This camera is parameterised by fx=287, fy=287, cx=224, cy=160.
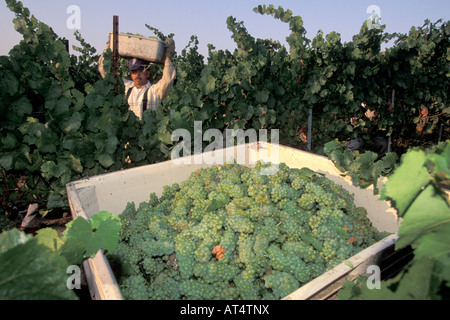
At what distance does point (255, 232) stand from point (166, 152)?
1.50m

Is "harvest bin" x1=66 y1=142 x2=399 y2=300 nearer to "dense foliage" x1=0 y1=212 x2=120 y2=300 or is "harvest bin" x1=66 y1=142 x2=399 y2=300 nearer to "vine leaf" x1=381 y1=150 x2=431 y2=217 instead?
"dense foliage" x1=0 y1=212 x2=120 y2=300

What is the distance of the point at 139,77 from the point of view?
4879 millimetres

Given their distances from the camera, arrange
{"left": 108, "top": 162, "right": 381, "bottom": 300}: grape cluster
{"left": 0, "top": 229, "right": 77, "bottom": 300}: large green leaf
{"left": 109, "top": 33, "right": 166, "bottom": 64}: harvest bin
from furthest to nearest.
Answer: {"left": 109, "top": 33, "right": 166, "bottom": 64}: harvest bin, {"left": 108, "top": 162, "right": 381, "bottom": 300}: grape cluster, {"left": 0, "top": 229, "right": 77, "bottom": 300}: large green leaf

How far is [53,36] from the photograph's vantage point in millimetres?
2764

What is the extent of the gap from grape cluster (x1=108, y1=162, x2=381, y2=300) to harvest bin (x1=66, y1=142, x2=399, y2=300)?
6.7 inches

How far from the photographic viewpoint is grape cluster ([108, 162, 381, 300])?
1581 mm

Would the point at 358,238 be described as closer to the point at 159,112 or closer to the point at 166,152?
the point at 166,152

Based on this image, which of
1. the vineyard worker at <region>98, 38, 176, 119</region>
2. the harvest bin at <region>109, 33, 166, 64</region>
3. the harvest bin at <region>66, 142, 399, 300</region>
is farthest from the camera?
the vineyard worker at <region>98, 38, 176, 119</region>

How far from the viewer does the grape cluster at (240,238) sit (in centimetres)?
158

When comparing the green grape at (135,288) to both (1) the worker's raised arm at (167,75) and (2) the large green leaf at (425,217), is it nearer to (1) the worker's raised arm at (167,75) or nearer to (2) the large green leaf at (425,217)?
(2) the large green leaf at (425,217)

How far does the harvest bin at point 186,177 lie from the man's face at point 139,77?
265cm

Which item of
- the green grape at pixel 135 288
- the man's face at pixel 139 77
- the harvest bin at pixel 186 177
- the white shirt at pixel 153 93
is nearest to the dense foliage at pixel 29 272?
the harvest bin at pixel 186 177

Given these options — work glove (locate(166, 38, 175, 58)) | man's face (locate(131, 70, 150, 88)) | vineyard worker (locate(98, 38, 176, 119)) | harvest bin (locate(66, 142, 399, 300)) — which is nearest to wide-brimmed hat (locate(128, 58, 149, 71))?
vineyard worker (locate(98, 38, 176, 119))

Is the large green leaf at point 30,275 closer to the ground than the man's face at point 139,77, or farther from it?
closer to the ground
